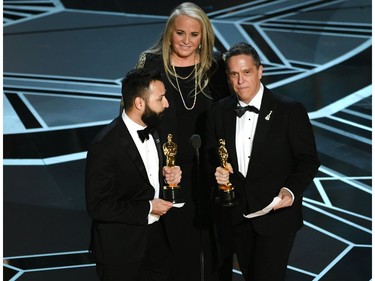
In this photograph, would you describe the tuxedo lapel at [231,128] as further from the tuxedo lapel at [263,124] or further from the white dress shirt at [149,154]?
the white dress shirt at [149,154]

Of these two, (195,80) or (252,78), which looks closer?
(252,78)

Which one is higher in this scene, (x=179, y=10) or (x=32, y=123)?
(x=179, y=10)

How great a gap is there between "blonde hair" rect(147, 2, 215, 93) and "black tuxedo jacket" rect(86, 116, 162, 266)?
720 millimetres

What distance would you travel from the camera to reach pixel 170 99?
12.4 feet

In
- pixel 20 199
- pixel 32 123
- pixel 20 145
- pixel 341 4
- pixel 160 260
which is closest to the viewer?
pixel 160 260

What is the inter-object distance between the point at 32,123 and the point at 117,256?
405 centimetres

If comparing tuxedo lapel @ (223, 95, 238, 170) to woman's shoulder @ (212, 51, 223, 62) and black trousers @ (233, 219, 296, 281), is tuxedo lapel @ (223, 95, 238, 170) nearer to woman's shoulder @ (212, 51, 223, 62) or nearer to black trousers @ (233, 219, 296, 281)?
black trousers @ (233, 219, 296, 281)

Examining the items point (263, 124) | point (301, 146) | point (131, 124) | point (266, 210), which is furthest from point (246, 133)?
point (131, 124)

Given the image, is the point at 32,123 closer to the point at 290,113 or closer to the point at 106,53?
the point at 106,53

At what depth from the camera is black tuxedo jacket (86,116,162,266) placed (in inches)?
121

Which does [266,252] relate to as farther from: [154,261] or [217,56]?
[217,56]

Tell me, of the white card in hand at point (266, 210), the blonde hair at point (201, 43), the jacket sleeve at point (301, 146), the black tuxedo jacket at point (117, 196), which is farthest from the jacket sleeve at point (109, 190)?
the blonde hair at point (201, 43)

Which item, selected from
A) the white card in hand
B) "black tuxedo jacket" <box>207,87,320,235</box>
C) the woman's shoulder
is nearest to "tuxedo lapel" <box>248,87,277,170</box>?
"black tuxedo jacket" <box>207,87,320,235</box>

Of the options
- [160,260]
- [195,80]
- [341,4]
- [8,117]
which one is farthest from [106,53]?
[160,260]
